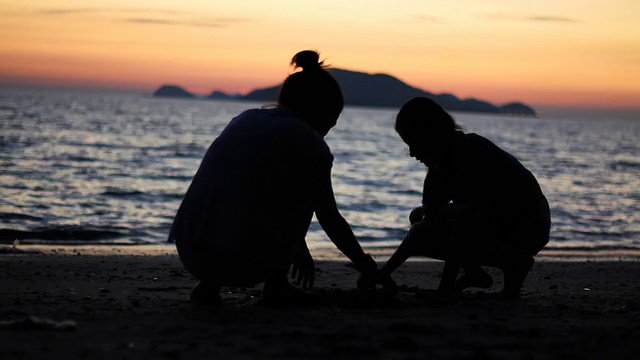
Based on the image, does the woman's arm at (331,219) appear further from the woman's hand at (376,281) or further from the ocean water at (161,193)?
the ocean water at (161,193)

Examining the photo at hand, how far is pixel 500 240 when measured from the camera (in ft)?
16.6

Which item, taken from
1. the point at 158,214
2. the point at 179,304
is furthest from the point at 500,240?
the point at 158,214

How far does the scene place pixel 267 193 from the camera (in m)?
4.38

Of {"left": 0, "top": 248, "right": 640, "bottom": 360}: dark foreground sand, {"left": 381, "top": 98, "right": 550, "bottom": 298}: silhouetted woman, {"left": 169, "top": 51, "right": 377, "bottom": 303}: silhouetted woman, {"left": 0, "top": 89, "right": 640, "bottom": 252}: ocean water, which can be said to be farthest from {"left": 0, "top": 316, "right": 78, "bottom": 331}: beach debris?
{"left": 0, "top": 89, "right": 640, "bottom": 252}: ocean water

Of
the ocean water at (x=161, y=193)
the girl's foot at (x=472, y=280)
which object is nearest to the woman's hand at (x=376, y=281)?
the girl's foot at (x=472, y=280)

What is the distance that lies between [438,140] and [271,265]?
126cm

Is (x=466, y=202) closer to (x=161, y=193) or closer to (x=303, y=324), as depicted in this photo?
(x=303, y=324)

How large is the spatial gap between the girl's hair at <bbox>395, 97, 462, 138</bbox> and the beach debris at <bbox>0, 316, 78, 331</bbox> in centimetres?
218

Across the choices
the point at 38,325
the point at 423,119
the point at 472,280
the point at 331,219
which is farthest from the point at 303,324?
the point at 472,280

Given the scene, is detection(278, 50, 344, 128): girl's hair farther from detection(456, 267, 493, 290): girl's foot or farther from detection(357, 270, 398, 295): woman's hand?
detection(456, 267, 493, 290): girl's foot

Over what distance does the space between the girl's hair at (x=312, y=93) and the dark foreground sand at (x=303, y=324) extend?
3.60 ft

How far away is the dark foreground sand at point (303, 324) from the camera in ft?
11.1

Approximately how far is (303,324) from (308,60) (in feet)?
4.91

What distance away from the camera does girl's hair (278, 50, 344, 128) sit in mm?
4480
